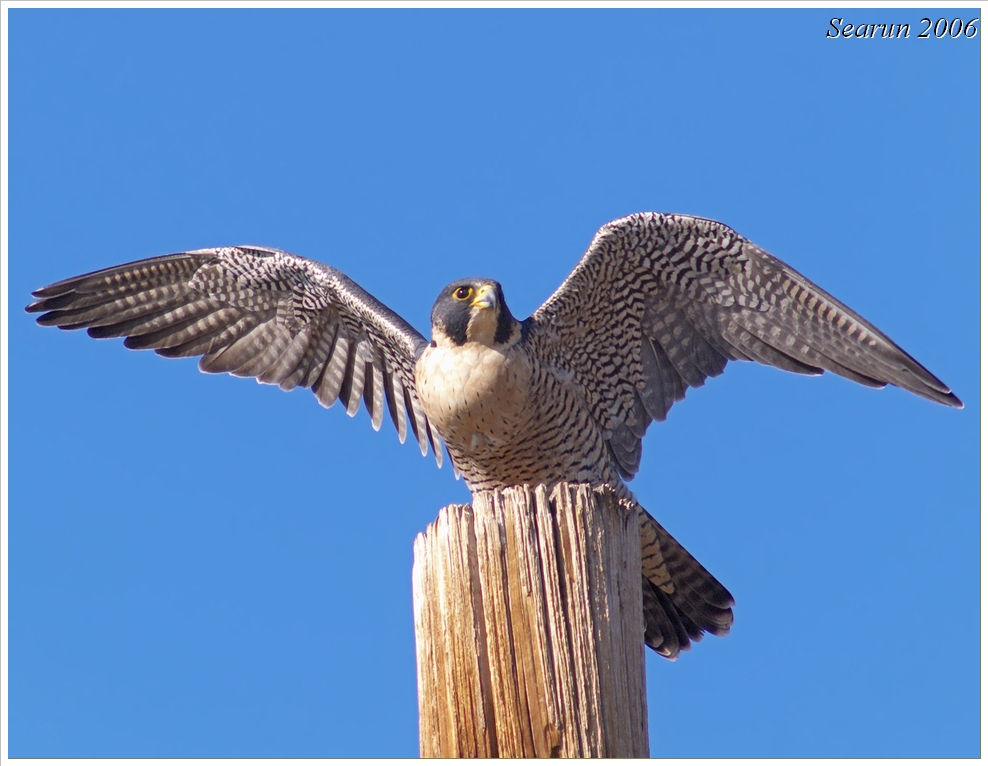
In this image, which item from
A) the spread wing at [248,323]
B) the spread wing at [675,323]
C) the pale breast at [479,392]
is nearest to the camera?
the pale breast at [479,392]

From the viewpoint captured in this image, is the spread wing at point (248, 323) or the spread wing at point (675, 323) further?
the spread wing at point (248, 323)

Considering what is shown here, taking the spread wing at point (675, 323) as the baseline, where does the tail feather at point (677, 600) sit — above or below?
below

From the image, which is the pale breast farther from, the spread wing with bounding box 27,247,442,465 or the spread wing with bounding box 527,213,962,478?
the spread wing with bounding box 27,247,442,465

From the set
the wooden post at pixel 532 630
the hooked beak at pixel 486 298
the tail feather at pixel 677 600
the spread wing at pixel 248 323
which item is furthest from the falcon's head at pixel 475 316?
the wooden post at pixel 532 630

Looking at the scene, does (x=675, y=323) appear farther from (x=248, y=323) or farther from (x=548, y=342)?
(x=248, y=323)

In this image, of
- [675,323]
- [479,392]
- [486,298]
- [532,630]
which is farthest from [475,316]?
[532,630]

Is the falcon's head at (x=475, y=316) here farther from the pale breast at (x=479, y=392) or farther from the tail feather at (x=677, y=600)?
the tail feather at (x=677, y=600)

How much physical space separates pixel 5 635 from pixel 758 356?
438cm

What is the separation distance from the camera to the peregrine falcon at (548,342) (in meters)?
6.46

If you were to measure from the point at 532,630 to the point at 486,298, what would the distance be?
3079 mm

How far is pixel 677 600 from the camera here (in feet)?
22.7

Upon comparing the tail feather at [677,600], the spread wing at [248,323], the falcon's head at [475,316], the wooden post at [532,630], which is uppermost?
the spread wing at [248,323]

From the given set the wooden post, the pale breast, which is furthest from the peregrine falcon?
the wooden post

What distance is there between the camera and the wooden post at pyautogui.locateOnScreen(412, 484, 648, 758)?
3.52 metres
